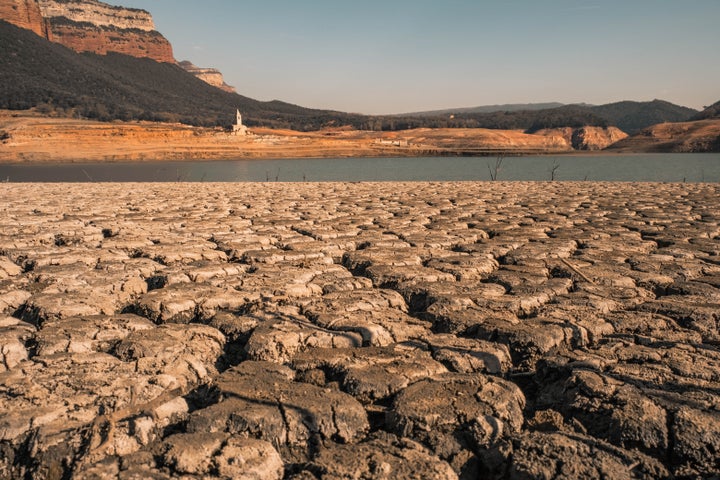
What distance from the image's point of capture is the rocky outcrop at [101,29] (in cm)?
10462

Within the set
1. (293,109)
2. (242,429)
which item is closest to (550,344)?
(242,429)

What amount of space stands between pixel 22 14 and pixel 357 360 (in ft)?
360

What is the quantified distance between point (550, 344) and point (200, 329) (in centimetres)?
163

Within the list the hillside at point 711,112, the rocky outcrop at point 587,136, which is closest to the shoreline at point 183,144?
the rocky outcrop at point 587,136

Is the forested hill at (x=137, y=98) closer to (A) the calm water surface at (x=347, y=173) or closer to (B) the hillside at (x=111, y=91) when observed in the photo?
(B) the hillside at (x=111, y=91)

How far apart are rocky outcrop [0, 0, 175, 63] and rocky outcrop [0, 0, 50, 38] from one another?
4.04ft

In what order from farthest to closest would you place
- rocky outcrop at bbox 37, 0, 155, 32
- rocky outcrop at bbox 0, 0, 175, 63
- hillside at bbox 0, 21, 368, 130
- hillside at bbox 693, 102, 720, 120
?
rocky outcrop at bbox 37, 0, 155, 32 → rocky outcrop at bbox 0, 0, 175, 63 → hillside at bbox 693, 102, 720, 120 → hillside at bbox 0, 21, 368, 130

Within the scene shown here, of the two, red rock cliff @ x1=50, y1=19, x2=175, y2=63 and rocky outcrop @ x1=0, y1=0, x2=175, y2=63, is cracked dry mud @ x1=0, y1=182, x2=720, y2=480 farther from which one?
red rock cliff @ x1=50, y1=19, x2=175, y2=63

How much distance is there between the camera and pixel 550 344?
7.12ft

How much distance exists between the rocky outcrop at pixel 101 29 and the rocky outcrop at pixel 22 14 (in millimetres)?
1231

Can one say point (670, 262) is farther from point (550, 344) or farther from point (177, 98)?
point (177, 98)

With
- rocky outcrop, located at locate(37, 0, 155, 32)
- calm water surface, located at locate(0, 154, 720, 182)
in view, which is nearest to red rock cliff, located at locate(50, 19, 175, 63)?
rocky outcrop, located at locate(37, 0, 155, 32)

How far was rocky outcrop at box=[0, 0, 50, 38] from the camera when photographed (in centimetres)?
8219

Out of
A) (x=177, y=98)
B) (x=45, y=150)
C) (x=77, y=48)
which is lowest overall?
(x=45, y=150)
